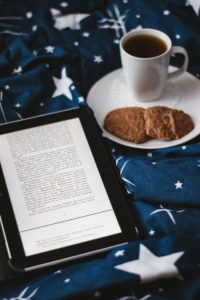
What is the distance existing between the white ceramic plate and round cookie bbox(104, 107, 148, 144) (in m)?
0.01

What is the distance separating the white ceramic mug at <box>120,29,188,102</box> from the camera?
0.75 metres

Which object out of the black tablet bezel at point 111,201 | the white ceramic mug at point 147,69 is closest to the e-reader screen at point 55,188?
the black tablet bezel at point 111,201

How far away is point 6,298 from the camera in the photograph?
0.59m

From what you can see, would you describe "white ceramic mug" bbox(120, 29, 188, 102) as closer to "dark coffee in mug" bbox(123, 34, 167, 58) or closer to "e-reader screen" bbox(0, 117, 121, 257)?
"dark coffee in mug" bbox(123, 34, 167, 58)

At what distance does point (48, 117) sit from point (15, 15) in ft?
1.02

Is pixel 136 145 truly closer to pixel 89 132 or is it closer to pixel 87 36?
pixel 89 132

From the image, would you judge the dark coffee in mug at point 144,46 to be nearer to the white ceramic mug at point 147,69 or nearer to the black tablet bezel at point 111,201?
the white ceramic mug at point 147,69

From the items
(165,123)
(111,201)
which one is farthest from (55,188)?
(165,123)

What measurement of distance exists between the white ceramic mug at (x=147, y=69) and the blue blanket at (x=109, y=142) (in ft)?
0.28

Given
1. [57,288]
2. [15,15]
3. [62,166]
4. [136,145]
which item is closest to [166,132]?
[136,145]

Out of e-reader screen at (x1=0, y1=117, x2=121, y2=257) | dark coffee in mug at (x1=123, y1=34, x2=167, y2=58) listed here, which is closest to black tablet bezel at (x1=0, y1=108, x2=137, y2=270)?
e-reader screen at (x1=0, y1=117, x2=121, y2=257)

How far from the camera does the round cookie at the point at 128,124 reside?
0.74m

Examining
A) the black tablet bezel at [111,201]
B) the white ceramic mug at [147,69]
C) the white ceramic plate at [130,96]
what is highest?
the white ceramic mug at [147,69]

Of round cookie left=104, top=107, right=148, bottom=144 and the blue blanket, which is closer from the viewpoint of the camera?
the blue blanket
